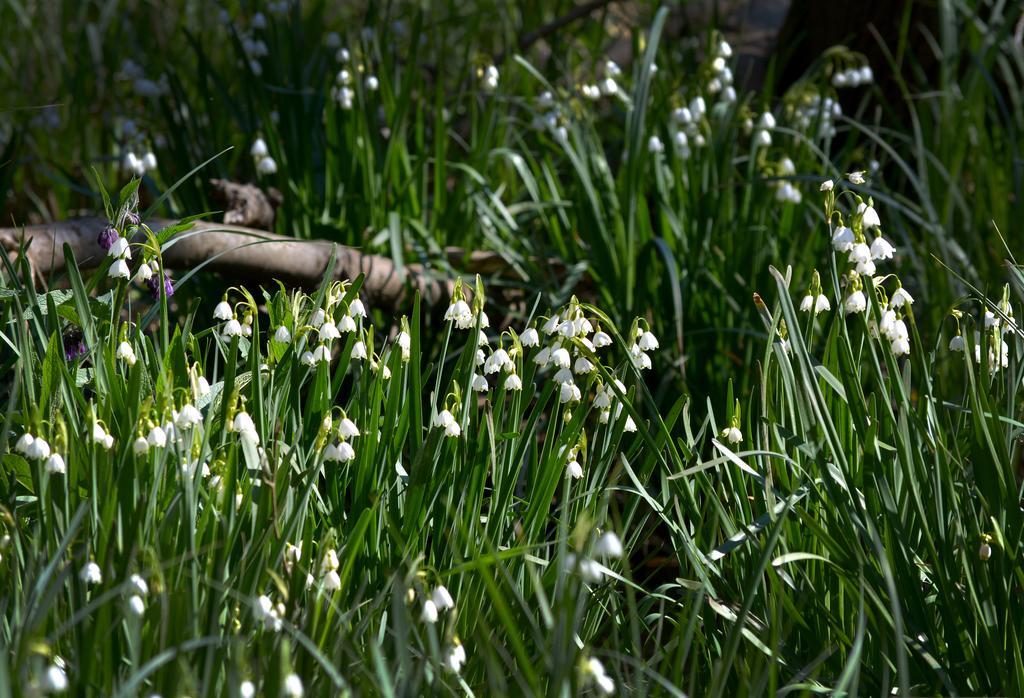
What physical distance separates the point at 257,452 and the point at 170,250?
1192 mm

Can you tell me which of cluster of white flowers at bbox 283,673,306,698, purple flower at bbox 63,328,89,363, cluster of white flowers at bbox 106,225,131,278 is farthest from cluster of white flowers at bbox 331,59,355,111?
cluster of white flowers at bbox 283,673,306,698

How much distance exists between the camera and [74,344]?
6.67 ft

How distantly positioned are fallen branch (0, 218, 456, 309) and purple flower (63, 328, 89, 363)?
1.20 feet

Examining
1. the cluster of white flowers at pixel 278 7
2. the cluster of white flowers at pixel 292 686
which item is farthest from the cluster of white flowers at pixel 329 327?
the cluster of white flowers at pixel 278 7

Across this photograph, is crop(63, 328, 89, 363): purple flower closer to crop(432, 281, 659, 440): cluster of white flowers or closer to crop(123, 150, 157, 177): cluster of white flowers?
crop(432, 281, 659, 440): cluster of white flowers

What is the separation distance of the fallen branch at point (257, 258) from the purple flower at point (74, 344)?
37cm

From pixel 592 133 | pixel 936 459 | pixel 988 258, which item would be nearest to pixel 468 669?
pixel 936 459

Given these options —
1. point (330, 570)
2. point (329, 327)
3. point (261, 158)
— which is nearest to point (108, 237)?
point (329, 327)

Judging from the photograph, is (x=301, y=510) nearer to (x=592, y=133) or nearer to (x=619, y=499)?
(x=619, y=499)

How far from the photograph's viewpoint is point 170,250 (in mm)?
2641

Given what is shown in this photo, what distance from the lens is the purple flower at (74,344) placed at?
1957mm

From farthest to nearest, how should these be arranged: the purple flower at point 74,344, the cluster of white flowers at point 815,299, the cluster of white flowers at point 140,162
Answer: the cluster of white flowers at point 140,162 < the purple flower at point 74,344 < the cluster of white flowers at point 815,299

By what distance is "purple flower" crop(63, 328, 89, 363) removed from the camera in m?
1.96

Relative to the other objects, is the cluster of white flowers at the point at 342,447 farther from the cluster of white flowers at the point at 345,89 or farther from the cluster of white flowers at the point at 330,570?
the cluster of white flowers at the point at 345,89
